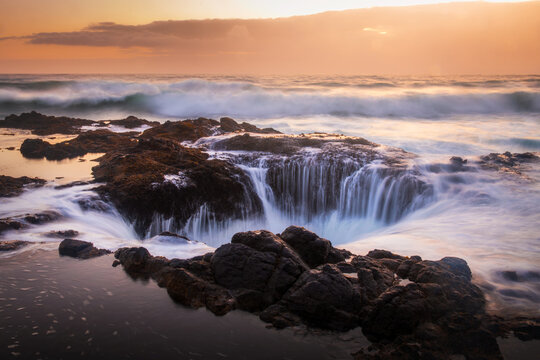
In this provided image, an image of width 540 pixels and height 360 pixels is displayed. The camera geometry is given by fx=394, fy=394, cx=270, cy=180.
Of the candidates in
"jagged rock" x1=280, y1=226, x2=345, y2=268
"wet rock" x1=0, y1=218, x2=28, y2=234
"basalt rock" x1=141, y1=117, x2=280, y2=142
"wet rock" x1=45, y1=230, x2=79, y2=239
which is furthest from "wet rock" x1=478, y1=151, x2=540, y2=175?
"wet rock" x1=0, y1=218, x2=28, y2=234

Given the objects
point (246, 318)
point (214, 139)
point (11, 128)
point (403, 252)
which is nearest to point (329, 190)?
point (403, 252)

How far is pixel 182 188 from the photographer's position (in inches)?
361

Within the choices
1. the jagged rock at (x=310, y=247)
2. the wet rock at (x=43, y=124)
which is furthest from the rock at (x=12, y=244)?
the wet rock at (x=43, y=124)

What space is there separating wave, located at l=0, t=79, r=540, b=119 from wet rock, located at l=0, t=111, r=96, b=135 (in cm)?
1306

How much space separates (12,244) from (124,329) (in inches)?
125

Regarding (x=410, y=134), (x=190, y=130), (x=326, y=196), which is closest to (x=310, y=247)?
(x=326, y=196)

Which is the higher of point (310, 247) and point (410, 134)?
point (410, 134)

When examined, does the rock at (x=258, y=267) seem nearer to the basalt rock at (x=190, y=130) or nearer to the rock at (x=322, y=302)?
the rock at (x=322, y=302)

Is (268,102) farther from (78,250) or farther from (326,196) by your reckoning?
(78,250)

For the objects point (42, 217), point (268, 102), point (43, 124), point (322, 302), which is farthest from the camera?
point (268, 102)

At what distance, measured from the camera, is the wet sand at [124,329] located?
4.05 meters

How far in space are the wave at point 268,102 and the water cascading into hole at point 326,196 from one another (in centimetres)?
2210

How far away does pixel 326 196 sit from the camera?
33.9 feet

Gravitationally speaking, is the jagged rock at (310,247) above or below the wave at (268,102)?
below
